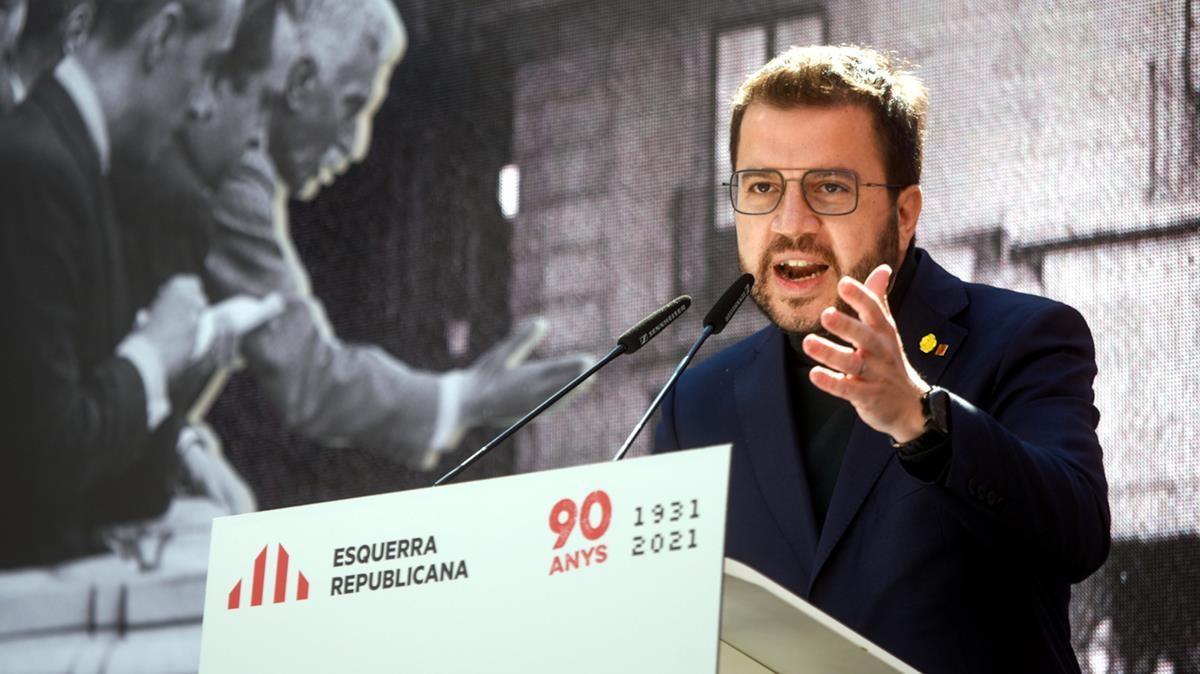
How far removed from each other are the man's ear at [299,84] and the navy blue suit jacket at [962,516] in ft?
6.71

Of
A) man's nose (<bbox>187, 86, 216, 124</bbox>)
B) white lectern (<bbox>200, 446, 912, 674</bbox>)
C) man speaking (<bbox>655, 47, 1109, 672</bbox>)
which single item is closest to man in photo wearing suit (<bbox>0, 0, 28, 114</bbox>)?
man's nose (<bbox>187, 86, 216, 124</bbox>)

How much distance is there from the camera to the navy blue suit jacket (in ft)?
6.27

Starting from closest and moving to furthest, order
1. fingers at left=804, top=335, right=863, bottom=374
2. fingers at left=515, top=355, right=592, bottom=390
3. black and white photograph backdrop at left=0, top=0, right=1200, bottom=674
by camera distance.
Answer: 1. fingers at left=804, top=335, right=863, bottom=374
2. black and white photograph backdrop at left=0, top=0, right=1200, bottom=674
3. fingers at left=515, top=355, right=592, bottom=390

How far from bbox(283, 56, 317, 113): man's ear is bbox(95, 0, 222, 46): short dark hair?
272mm

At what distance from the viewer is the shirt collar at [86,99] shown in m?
4.14

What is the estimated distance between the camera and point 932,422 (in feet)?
5.78

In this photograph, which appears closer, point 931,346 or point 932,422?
point 932,422

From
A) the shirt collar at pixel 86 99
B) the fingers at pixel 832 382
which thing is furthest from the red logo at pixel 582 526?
the shirt collar at pixel 86 99

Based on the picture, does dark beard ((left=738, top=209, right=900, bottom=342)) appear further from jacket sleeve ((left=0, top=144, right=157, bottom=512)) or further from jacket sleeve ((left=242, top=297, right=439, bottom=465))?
jacket sleeve ((left=0, top=144, right=157, bottom=512))

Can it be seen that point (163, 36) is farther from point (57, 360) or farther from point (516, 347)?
point (516, 347)

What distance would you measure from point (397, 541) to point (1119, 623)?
1850 mm

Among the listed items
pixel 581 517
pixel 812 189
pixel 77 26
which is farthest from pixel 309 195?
pixel 581 517

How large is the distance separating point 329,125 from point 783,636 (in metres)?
2.63

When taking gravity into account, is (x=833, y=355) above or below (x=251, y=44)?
below
